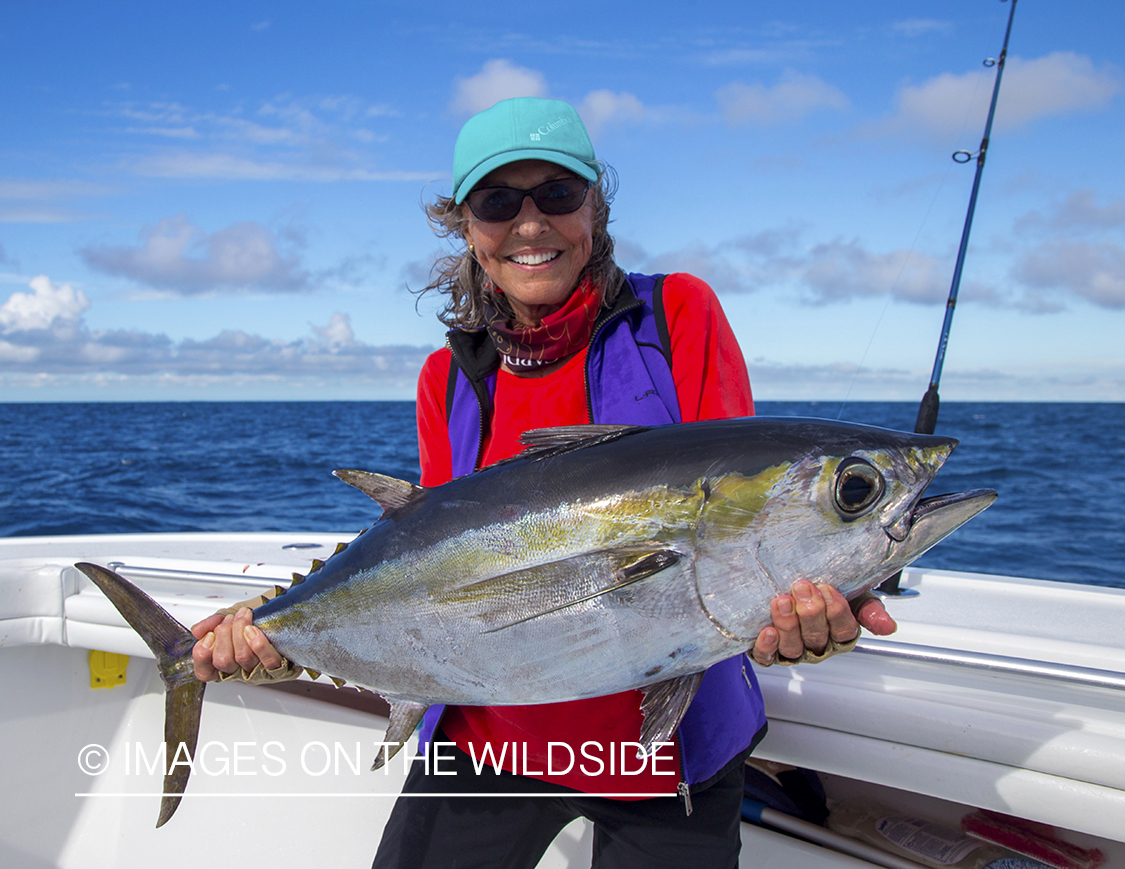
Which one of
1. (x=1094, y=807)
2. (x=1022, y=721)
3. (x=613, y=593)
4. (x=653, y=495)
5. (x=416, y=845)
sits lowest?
(x=416, y=845)

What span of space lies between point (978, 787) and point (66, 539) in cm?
471

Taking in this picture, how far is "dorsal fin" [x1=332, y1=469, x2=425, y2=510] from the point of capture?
6.24 ft

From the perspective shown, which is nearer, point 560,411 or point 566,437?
point 566,437

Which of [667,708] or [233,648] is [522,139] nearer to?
[667,708]

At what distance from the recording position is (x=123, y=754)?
362 centimetres

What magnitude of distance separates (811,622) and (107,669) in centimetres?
339

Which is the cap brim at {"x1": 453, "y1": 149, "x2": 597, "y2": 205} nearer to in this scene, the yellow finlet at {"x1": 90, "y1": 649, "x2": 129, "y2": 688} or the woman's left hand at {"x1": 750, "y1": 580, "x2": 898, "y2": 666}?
the woman's left hand at {"x1": 750, "y1": 580, "x2": 898, "y2": 666}

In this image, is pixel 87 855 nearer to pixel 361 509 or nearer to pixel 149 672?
pixel 149 672

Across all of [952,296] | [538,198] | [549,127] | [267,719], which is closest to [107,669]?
[267,719]

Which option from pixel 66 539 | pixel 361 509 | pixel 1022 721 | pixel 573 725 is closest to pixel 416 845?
pixel 573 725

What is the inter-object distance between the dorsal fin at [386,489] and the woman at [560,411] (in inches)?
10.6

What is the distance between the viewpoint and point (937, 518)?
4.67 ft

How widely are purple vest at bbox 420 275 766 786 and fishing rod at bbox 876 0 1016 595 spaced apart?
155 cm

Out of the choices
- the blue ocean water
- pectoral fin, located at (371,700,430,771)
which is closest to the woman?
pectoral fin, located at (371,700,430,771)
